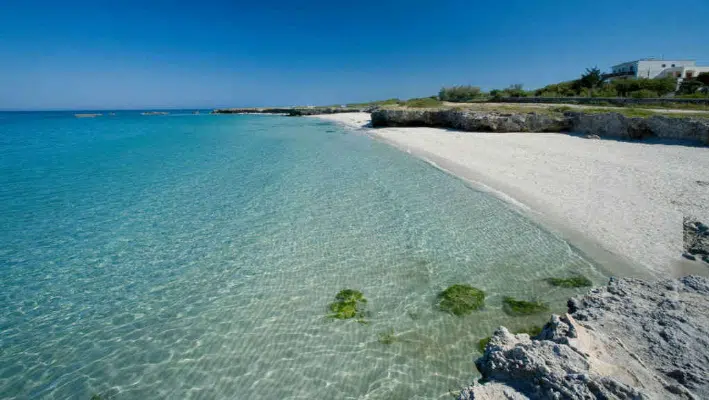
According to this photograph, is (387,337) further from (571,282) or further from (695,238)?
(695,238)

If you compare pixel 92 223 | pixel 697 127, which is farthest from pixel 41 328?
pixel 697 127

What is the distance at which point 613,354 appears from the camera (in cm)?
398

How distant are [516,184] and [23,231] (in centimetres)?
1920

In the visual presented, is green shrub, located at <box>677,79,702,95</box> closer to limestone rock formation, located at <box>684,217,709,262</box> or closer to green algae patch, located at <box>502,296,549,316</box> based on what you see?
limestone rock formation, located at <box>684,217,709,262</box>

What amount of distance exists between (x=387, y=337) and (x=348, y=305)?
124cm

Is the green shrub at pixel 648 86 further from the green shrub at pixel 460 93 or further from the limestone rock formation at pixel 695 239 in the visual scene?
the limestone rock formation at pixel 695 239

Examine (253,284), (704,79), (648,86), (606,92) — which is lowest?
(253,284)

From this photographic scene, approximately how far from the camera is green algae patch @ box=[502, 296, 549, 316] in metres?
6.69

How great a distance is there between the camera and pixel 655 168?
15.6 meters

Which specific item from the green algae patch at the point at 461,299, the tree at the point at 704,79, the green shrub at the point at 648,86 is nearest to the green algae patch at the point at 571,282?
the green algae patch at the point at 461,299

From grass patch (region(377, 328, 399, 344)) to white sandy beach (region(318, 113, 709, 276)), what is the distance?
6087 millimetres

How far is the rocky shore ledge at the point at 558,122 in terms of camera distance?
816 inches

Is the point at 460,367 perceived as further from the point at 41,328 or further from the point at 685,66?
the point at 685,66

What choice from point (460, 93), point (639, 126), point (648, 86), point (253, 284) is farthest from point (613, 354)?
point (460, 93)
